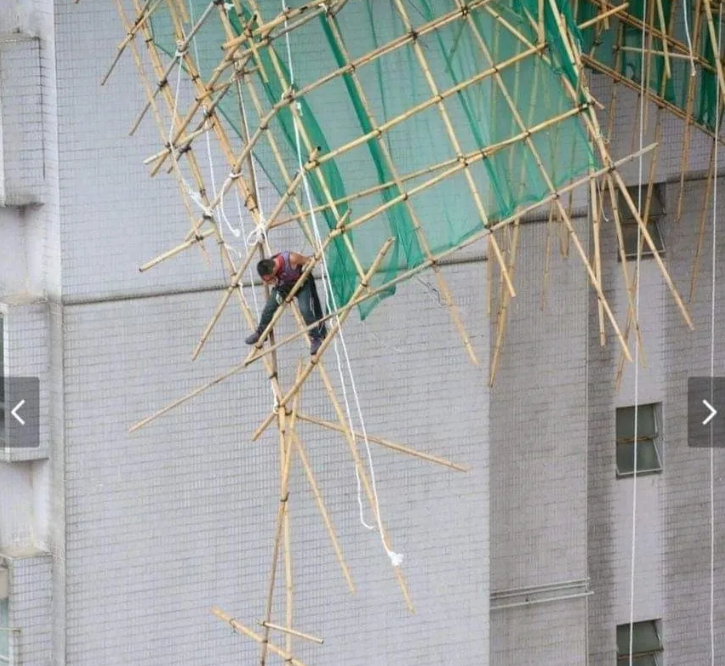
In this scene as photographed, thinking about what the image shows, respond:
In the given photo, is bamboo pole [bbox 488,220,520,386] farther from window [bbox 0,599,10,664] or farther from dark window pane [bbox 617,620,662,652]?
window [bbox 0,599,10,664]

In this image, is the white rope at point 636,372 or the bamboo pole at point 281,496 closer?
the bamboo pole at point 281,496

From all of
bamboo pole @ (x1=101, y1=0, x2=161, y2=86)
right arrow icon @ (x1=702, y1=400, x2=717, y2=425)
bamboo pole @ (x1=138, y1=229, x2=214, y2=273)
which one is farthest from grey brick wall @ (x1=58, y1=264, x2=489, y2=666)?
right arrow icon @ (x1=702, y1=400, x2=717, y2=425)

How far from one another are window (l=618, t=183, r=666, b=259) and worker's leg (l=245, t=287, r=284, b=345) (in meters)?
4.03

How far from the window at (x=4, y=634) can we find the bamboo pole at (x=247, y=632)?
1.24 meters

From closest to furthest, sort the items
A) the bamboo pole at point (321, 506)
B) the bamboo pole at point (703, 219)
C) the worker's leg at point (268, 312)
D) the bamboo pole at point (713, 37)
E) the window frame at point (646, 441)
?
1. the worker's leg at point (268, 312)
2. the bamboo pole at point (321, 506)
3. the bamboo pole at point (713, 37)
4. the bamboo pole at point (703, 219)
5. the window frame at point (646, 441)

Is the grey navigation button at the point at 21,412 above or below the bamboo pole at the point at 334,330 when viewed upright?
below

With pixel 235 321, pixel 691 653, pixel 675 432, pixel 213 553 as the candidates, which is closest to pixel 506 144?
pixel 235 321

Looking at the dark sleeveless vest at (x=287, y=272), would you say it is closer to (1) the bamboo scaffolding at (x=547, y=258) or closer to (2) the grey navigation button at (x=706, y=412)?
(1) the bamboo scaffolding at (x=547, y=258)

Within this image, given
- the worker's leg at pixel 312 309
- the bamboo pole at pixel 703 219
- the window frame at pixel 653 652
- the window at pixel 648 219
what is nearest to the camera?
the worker's leg at pixel 312 309

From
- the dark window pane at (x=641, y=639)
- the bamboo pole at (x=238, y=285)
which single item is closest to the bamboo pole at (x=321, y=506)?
the bamboo pole at (x=238, y=285)

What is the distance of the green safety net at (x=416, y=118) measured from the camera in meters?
13.4

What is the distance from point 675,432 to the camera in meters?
17.0

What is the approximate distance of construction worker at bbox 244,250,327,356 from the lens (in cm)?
1291

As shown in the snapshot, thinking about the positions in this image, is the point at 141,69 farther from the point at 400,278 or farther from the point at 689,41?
the point at 689,41
